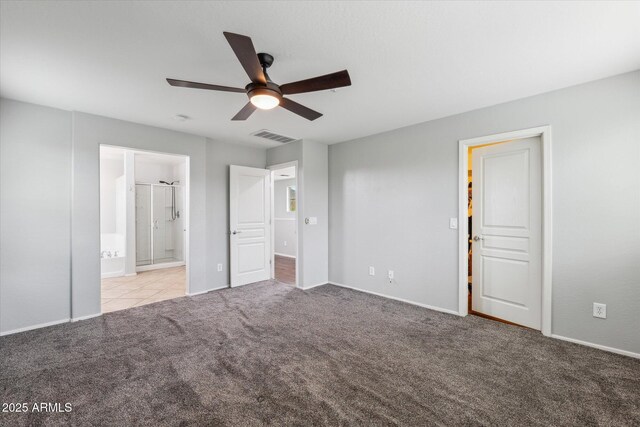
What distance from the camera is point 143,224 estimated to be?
21.9ft

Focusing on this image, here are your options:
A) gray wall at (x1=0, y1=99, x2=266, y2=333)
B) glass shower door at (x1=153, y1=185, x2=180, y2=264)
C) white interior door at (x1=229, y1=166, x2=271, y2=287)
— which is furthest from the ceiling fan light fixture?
glass shower door at (x1=153, y1=185, x2=180, y2=264)

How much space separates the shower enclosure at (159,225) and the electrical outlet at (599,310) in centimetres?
739

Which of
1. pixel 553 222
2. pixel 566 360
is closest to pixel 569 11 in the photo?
pixel 553 222

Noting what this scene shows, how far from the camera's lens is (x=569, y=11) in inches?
69.6

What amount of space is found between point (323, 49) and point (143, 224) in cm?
635

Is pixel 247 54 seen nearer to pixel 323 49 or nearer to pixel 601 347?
pixel 323 49

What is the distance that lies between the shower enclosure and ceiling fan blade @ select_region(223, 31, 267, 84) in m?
5.95

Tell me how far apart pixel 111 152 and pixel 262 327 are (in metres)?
5.26

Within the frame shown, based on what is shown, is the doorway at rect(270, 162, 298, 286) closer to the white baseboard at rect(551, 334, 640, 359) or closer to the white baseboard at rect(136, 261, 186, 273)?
the white baseboard at rect(136, 261, 186, 273)

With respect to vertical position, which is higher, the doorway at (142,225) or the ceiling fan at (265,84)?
the ceiling fan at (265,84)

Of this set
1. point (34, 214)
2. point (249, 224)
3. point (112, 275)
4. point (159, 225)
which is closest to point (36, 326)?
point (34, 214)

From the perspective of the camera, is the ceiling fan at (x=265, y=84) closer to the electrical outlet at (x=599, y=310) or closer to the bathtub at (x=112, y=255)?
the electrical outlet at (x=599, y=310)

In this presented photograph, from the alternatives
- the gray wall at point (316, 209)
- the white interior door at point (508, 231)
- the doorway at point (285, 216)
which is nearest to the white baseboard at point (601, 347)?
the white interior door at point (508, 231)

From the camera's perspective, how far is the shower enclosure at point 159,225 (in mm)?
6582
